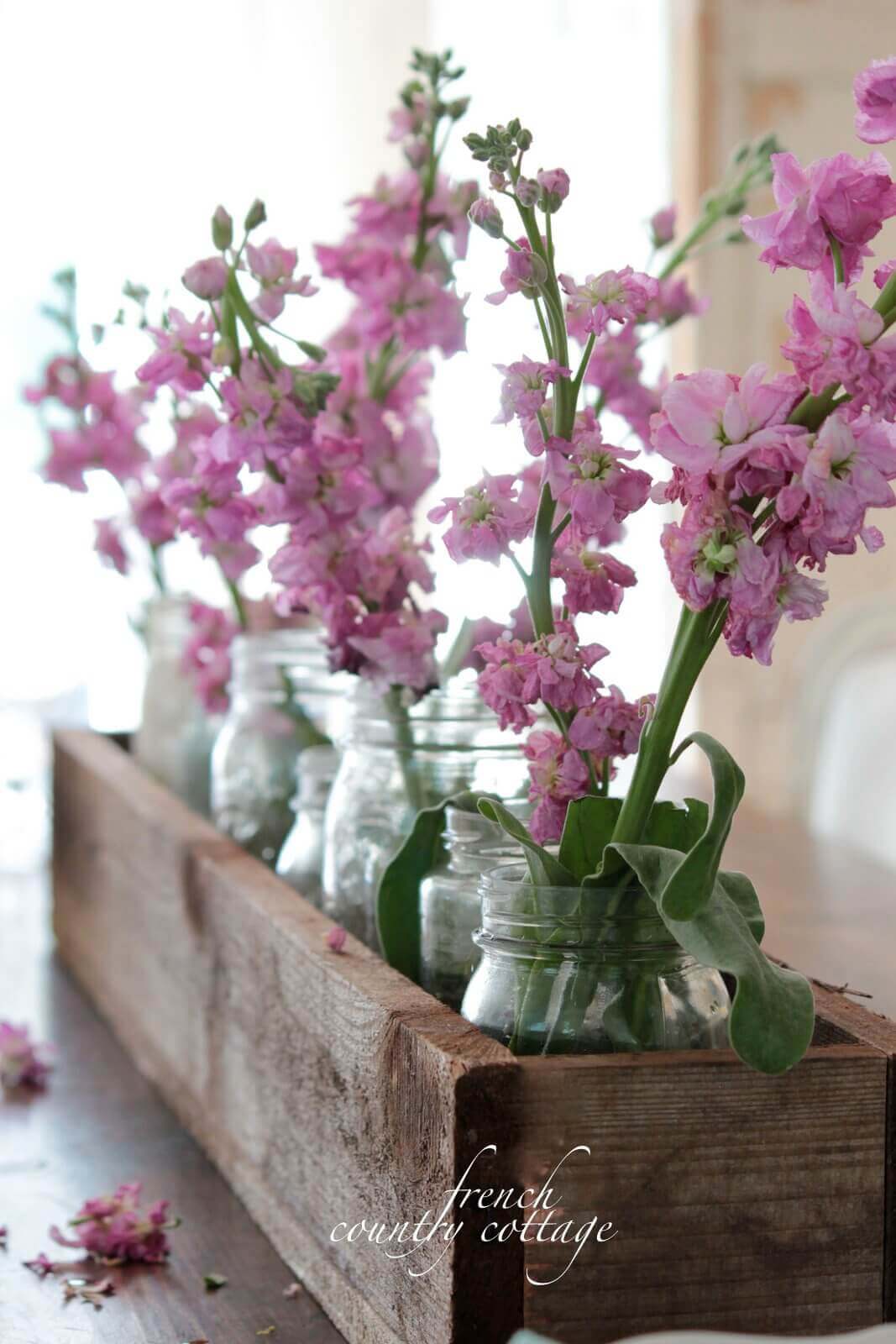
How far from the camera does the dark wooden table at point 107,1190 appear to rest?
1.98 ft

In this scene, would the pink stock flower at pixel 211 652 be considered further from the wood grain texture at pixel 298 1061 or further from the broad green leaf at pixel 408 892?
the broad green leaf at pixel 408 892

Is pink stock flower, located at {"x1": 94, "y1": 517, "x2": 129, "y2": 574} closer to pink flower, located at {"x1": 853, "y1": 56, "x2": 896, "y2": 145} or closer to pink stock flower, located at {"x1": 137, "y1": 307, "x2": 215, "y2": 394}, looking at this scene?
pink stock flower, located at {"x1": 137, "y1": 307, "x2": 215, "y2": 394}

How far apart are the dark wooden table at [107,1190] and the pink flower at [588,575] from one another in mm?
288

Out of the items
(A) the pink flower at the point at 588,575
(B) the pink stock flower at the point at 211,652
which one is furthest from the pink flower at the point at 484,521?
(B) the pink stock flower at the point at 211,652

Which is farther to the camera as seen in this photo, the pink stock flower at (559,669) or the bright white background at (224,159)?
the bright white background at (224,159)

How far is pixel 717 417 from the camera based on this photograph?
426 millimetres

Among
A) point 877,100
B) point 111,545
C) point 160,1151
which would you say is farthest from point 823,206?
point 111,545

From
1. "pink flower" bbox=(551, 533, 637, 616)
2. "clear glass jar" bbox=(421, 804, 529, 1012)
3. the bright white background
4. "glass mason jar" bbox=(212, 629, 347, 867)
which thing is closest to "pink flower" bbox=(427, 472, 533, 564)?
"pink flower" bbox=(551, 533, 637, 616)

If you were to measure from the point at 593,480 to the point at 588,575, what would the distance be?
0.15ft

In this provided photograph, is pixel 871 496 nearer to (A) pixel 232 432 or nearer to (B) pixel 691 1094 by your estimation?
(B) pixel 691 1094

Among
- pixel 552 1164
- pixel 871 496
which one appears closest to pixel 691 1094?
pixel 552 1164

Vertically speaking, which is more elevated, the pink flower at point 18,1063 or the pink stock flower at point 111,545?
the pink stock flower at point 111,545

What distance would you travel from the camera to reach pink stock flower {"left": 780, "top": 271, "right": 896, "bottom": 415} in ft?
1.35

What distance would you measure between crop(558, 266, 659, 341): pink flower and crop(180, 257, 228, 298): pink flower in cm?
20
